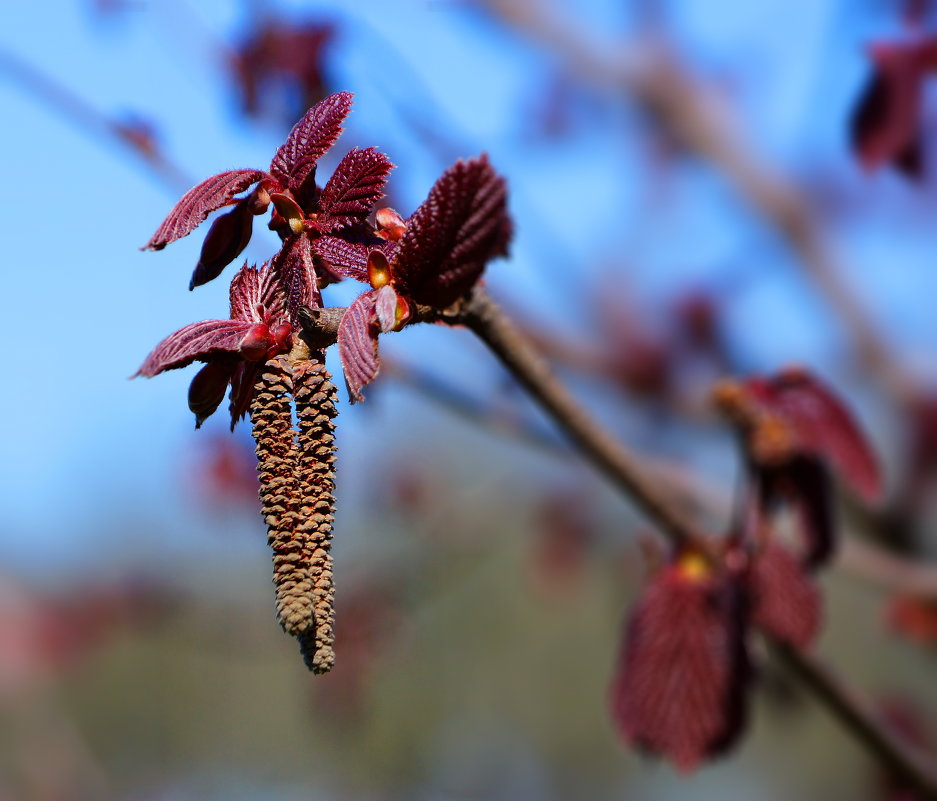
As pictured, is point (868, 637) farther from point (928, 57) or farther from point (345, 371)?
point (345, 371)

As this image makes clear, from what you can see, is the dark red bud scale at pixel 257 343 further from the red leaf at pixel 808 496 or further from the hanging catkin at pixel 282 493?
the red leaf at pixel 808 496

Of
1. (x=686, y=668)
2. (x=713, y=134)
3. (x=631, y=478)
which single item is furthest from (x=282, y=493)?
(x=713, y=134)

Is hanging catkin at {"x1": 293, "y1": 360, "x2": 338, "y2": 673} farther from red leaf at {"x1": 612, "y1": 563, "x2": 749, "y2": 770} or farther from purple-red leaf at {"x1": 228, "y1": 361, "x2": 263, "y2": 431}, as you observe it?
red leaf at {"x1": 612, "y1": 563, "x2": 749, "y2": 770}

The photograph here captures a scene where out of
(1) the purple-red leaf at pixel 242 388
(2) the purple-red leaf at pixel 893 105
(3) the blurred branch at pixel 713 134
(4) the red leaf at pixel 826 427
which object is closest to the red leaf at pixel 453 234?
(1) the purple-red leaf at pixel 242 388

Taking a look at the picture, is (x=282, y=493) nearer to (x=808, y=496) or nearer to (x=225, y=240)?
(x=225, y=240)

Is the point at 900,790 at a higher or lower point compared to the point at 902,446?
lower

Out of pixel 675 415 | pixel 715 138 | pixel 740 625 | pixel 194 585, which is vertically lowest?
pixel 740 625

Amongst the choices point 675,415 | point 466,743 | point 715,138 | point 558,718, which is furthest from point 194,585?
point 558,718
